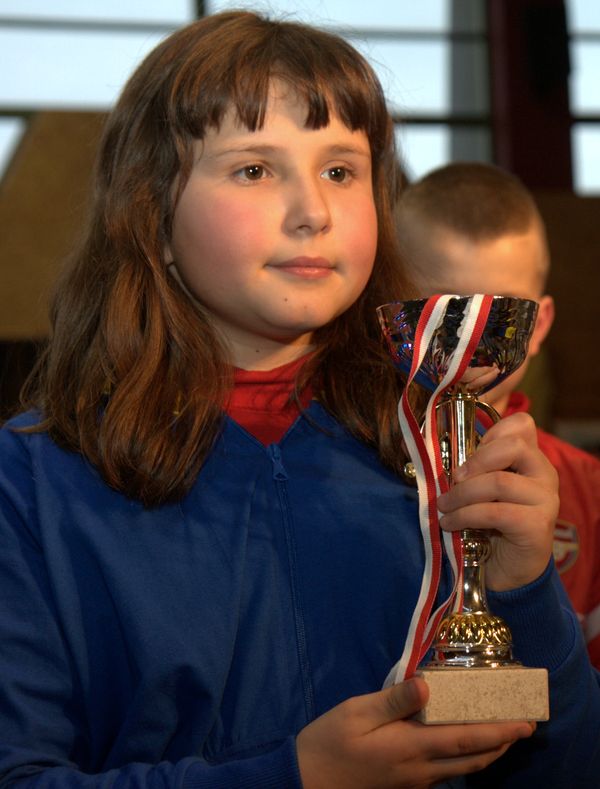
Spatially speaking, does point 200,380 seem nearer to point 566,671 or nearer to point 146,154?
point 146,154

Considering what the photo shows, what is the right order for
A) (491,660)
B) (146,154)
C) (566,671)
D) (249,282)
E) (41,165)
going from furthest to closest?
(41,165), (146,154), (249,282), (566,671), (491,660)

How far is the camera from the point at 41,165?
4473 mm

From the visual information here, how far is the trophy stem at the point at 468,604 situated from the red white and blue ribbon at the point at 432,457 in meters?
0.01

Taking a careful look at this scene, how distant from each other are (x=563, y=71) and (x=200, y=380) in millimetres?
4794

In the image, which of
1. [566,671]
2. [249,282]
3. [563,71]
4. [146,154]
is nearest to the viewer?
[566,671]

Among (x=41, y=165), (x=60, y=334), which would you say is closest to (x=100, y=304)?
(x=60, y=334)

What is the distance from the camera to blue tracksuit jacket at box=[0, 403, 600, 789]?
1.21 meters

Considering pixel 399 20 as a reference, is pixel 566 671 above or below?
below

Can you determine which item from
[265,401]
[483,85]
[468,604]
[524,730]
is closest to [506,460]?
[468,604]

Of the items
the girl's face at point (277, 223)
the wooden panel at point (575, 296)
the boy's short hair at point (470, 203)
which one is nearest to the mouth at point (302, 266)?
the girl's face at point (277, 223)

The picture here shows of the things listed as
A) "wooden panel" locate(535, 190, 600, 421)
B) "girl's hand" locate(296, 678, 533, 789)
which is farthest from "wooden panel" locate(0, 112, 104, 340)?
"girl's hand" locate(296, 678, 533, 789)

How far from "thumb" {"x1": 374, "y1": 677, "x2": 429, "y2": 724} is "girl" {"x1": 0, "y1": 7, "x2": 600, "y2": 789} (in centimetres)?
2

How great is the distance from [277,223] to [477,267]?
717mm

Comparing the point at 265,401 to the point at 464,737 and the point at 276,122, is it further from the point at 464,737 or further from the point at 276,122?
the point at 464,737
